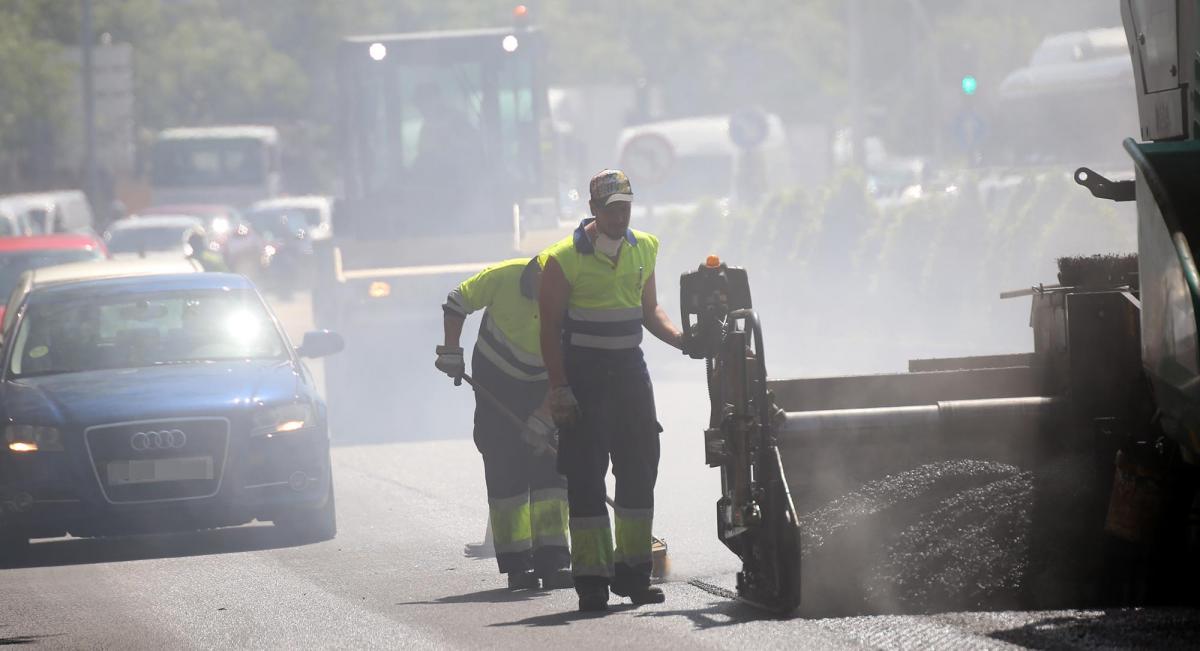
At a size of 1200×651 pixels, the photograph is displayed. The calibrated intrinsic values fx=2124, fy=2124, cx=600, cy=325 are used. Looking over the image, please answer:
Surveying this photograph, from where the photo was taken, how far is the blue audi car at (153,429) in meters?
10.6

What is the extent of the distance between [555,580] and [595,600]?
1.04m

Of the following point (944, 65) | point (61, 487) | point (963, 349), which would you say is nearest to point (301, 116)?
point (944, 65)

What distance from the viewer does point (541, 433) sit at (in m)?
9.01

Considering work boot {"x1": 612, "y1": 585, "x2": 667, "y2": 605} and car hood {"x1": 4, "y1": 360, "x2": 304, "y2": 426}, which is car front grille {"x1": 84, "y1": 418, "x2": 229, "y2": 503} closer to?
car hood {"x1": 4, "y1": 360, "x2": 304, "y2": 426}

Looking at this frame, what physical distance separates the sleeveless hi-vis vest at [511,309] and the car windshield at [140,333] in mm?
2847

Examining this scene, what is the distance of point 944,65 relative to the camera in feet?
239

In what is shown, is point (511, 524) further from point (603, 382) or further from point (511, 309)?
point (603, 382)

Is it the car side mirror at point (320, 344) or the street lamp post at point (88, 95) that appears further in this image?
the street lamp post at point (88, 95)

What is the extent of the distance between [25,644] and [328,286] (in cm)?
1109

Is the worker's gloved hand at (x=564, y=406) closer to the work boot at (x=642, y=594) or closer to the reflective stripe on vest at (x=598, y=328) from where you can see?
the reflective stripe on vest at (x=598, y=328)

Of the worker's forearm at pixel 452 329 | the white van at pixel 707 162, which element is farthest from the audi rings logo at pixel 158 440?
the white van at pixel 707 162

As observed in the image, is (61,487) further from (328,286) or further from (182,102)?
(182,102)

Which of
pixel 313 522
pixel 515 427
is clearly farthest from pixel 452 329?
pixel 313 522

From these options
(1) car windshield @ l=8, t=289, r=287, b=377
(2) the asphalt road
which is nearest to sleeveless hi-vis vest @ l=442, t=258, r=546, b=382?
(2) the asphalt road
